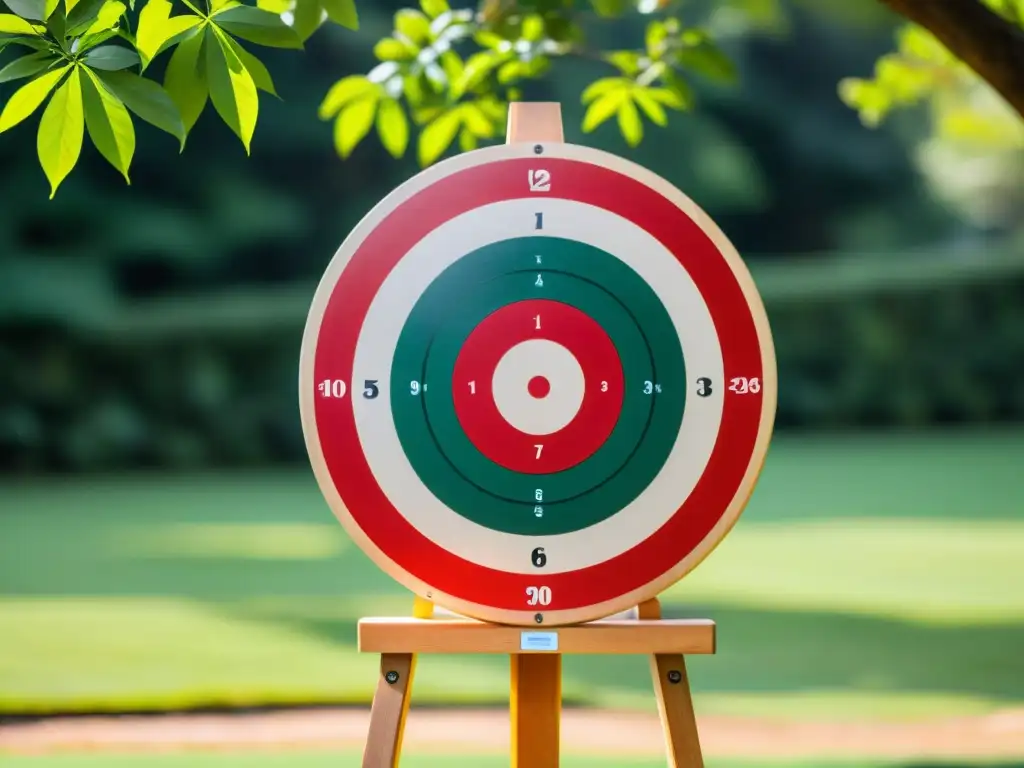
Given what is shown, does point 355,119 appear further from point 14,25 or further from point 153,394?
point 153,394

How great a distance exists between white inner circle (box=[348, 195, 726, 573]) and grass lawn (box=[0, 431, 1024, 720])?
129 cm

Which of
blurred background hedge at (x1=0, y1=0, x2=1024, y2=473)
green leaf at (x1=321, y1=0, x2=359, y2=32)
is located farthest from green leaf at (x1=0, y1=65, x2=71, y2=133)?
blurred background hedge at (x1=0, y1=0, x2=1024, y2=473)

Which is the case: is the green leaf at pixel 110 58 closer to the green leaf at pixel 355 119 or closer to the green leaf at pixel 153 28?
the green leaf at pixel 153 28

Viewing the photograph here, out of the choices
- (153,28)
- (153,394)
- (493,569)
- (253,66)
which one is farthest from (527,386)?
(153,394)

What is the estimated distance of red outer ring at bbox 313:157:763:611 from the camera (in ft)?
6.15

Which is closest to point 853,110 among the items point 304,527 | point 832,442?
point 832,442

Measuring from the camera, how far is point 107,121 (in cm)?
170

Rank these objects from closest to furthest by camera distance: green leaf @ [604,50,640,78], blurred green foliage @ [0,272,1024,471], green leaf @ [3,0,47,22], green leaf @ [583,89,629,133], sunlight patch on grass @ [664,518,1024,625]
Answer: green leaf @ [3,0,47,22] < green leaf @ [583,89,629,133] < green leaf @ [604,50,640,78] < sunlight patch on grass @ [664,518,1024,625] < blurred green foliage @ [0,272,1024,471]

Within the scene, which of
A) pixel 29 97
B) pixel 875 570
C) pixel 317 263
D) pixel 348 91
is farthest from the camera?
pixel 317 263

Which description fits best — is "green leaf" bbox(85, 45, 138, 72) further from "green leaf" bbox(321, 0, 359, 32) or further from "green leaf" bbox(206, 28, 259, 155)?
"green leaf" bbox(321, 0, 359, 32)

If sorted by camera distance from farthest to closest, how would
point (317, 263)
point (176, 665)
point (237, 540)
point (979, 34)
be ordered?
point (317, 263)
point (237, 540)
point (176, 665)
point (979, 34)

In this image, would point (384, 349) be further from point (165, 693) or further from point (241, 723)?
point (165, 693)

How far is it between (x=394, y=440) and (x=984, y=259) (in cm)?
944

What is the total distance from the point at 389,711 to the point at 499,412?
40 cm
